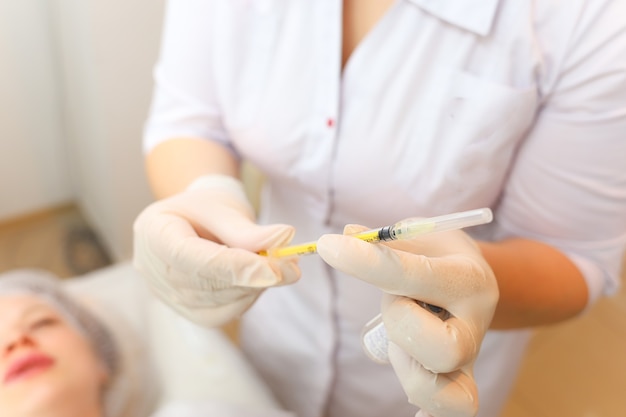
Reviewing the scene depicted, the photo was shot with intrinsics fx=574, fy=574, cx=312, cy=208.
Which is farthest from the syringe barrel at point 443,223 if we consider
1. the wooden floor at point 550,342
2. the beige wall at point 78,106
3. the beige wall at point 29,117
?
the beige wall at point 29,117

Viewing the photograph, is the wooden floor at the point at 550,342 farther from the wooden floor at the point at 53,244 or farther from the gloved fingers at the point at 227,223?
the gloved fingers at the point at 227,223

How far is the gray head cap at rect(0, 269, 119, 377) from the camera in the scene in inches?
39.3

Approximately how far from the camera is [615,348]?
1.11 metres

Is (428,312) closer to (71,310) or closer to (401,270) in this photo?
(401,270)

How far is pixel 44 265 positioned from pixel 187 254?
132 cm

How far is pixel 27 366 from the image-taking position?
0.86 meters

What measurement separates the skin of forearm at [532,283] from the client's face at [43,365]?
25.0 inches

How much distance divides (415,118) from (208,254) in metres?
0.25

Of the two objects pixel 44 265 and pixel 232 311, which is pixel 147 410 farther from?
pixel 44 265

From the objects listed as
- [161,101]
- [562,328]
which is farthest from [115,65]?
[562,328]

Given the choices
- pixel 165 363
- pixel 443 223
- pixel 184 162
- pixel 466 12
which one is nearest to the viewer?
pixel 443 223

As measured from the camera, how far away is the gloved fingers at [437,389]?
422mm

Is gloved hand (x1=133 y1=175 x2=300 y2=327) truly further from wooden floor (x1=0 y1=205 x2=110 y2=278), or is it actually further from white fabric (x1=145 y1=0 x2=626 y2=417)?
wooden floor (x1=0 y1=205 x2=110 y2=278)

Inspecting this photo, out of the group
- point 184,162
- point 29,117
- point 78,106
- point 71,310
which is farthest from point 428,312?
point 29,117
